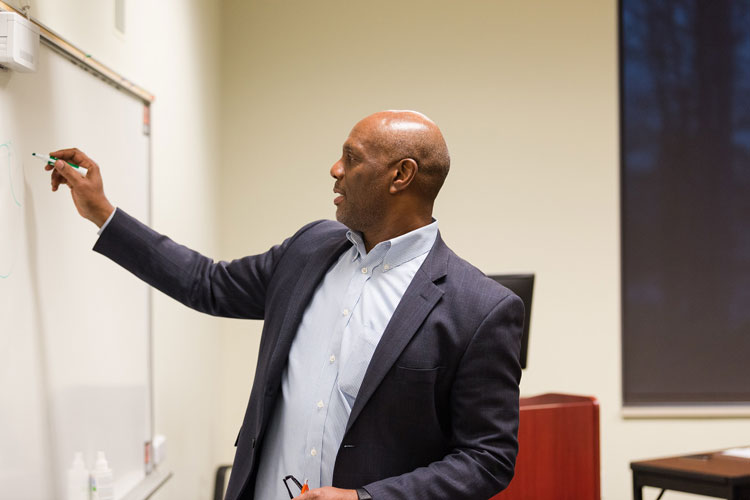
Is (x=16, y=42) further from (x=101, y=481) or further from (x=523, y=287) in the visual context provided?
(x=523, y=287)

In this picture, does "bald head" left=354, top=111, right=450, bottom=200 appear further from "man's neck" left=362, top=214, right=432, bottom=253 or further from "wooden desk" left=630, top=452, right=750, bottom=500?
"wooden desk" left=630, top=452, right=750, bottom=500

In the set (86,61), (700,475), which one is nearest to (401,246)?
(86,61)

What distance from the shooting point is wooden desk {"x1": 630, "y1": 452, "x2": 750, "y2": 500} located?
9.45ft

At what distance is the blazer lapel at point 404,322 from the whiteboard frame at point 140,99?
950 millimetres

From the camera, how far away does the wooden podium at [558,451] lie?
265 cm

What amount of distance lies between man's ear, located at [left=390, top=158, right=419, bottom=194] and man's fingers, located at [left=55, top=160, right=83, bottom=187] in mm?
617

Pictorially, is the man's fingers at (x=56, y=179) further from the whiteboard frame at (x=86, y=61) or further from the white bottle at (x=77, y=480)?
the white bottle at (x=77, y=480)

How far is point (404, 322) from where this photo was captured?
154 cm

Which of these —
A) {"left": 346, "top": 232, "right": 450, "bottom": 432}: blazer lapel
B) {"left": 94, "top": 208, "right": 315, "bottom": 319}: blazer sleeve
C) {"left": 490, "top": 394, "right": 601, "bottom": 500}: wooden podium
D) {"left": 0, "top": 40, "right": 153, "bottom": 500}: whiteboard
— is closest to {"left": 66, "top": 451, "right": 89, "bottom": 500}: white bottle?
{"left": 0, "top": 40, "right": 153, "bottom": 500}: whiteboard

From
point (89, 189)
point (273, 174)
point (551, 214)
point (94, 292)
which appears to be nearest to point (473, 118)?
point (551, 214)

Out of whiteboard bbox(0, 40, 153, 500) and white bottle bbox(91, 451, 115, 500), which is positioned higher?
whiteboard bbox(0, 40, 153, 500)

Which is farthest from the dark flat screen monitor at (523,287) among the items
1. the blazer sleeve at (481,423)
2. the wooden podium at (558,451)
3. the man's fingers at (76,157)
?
the man's fingers at (76,157)

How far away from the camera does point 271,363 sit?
1620 mm

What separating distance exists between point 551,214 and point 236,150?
63.6 inches
